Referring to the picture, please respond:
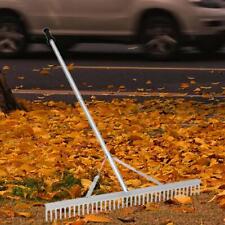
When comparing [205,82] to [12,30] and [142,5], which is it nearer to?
[142,5]

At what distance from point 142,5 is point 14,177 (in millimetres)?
8644

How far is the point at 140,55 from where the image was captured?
14562 mm

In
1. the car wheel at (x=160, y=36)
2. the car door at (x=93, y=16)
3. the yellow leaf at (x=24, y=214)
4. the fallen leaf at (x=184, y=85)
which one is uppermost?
the car door at (x=93, y=16)

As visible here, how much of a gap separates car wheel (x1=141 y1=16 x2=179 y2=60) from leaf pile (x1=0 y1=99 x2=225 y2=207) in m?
4.70

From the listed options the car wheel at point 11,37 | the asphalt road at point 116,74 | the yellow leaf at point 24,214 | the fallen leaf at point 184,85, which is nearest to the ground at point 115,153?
the yellow leaf at point 24,214

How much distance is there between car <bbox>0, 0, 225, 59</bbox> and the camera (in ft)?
43.9

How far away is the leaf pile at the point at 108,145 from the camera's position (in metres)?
4.98

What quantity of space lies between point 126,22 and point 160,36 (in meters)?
0.60

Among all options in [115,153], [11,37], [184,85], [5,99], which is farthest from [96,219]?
[11,37]

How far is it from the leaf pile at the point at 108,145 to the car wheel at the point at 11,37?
5.36 metres

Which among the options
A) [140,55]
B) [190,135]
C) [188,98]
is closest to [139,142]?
[190,135]

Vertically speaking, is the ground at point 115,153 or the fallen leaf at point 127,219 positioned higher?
the ground at point 115,153

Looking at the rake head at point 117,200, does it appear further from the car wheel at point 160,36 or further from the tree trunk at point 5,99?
the car wheel at point 160,36

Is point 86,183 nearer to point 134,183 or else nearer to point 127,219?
point 134,183
